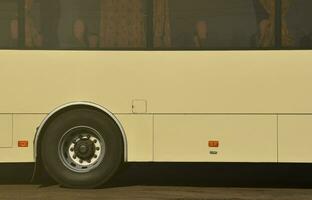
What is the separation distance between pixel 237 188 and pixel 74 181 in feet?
7.28

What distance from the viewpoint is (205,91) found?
1097cm

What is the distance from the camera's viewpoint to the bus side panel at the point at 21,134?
A: 434 inches

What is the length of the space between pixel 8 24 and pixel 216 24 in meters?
2.75

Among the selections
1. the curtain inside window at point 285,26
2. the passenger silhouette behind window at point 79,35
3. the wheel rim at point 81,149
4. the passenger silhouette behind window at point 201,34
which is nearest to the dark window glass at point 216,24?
the passenger silhouette behind window at point 201,34

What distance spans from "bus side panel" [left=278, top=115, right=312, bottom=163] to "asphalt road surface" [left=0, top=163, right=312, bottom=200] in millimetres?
498

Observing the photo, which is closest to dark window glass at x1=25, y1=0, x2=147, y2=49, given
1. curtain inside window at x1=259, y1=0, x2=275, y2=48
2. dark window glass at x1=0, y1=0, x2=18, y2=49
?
dark window glass at x1=0, y1=0, x2=18, y2=49

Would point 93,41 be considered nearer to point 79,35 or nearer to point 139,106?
point 79,35

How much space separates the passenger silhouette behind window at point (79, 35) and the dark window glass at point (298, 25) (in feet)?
8.59

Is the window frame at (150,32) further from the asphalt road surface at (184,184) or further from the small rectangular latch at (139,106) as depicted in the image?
the asphalt road surface at (184,184)

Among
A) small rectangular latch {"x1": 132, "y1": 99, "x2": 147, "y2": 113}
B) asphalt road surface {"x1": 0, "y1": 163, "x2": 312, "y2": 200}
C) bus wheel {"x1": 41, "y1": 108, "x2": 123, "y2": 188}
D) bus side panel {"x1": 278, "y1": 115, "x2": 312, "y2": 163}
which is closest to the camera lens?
asphalt road surface {"x1": 0, "y1": 163, "x2": 312, "y2": 200}

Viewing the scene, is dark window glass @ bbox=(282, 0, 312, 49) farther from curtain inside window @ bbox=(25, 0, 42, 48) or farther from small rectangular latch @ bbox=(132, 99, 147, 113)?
curtain inside window @ bbox=(25, 0, 42, 48)

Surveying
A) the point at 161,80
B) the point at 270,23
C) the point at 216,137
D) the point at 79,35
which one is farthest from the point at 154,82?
the point at 270,23

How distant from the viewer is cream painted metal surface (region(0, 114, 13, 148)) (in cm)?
1101

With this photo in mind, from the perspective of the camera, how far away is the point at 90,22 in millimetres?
11148
